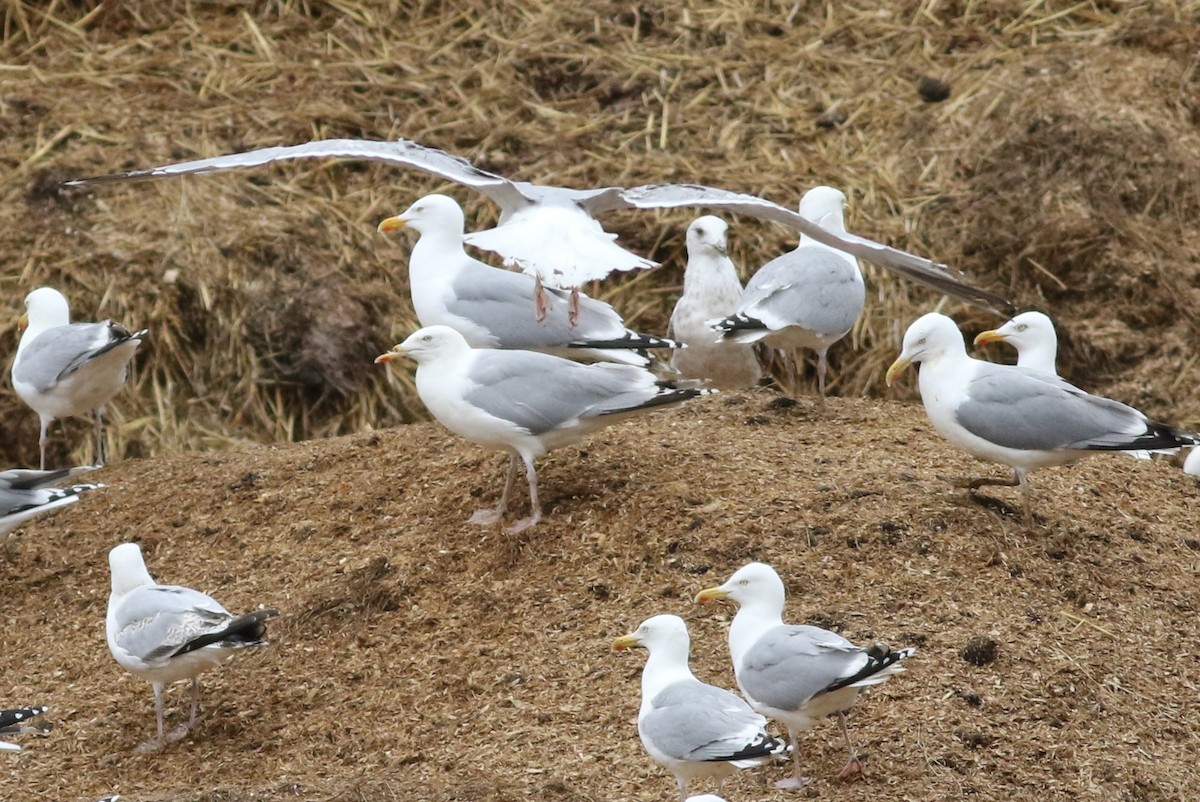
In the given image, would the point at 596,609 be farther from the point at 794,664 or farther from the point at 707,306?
the point at 707,306

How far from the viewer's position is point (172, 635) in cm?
509

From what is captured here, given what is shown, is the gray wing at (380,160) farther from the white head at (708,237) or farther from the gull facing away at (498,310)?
the white head at (708,237)

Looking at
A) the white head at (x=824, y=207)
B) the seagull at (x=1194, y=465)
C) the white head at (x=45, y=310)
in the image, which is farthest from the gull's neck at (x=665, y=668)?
the white head at (x=45, y=310)

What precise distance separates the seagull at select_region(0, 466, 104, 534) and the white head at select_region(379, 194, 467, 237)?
175cm

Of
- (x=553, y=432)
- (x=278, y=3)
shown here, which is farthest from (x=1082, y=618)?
(x=278, y=3)

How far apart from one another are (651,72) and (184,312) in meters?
3.31

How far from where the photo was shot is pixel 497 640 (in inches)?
221

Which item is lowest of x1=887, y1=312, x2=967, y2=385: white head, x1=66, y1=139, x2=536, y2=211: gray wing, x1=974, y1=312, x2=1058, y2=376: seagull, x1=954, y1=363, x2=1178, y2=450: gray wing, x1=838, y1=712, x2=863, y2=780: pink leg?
x1=838, y1=712, x2=863, y2=780: pink leg

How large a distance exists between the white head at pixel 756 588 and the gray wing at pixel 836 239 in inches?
74.0

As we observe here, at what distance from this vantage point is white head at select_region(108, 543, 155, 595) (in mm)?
5523

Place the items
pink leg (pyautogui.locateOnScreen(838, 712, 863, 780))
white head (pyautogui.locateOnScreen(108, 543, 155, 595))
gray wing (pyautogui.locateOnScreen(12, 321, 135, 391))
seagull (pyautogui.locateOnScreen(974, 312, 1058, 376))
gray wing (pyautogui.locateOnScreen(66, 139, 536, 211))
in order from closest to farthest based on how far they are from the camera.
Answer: pink leg (pyautogui.locateOnScreen(838, 712, 863, 780)) → white head (pyautogui.locateOnScreen(108, 543, 155, 595)) → gray wing (pyautogui.locateOnScreen(66, 139, 536, 211)) → seagull (pyautogui.locateOnScreen(974, 312, 1058, 376)) → gray wing (pyautogui.locateOnScreen(12, 321, 135, 391))

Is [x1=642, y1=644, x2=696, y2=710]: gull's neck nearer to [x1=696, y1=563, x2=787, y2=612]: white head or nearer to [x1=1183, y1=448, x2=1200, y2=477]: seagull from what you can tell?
[x1=696, y1=563, x2=787, y2=612]: white head

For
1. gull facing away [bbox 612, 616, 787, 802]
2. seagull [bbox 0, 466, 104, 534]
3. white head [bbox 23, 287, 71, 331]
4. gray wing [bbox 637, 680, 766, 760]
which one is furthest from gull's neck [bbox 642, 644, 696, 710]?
white head [bbox 23, 287, 71, 331]

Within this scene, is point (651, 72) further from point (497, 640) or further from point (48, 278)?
point (497, 640)
